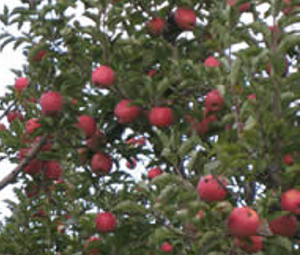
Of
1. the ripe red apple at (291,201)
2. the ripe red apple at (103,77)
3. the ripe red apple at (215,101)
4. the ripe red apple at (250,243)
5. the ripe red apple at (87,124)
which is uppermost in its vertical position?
the ripe red apple at (103,77)

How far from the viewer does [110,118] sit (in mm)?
4578

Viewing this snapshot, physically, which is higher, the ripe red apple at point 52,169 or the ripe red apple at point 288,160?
the ripe red apple at point 52,169

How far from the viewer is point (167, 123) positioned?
4012 mm

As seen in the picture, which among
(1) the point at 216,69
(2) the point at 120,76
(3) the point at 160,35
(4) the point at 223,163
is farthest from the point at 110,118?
(4) the point at 223,163

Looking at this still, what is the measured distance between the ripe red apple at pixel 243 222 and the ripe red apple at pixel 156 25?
2.35 meters

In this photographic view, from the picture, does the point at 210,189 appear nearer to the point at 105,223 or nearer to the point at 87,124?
the point at 87,124

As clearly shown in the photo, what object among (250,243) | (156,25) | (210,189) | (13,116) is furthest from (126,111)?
(13,116)

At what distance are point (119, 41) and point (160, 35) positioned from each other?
735mm

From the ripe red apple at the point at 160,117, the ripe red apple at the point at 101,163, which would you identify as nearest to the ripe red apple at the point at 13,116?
the ripe red apple at the point at 101,163

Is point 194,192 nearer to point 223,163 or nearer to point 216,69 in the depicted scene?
point 223,163

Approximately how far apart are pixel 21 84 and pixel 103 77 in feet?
4.95

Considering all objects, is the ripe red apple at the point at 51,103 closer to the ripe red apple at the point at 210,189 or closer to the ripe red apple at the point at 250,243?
the ripe red apple at the point at 210,189

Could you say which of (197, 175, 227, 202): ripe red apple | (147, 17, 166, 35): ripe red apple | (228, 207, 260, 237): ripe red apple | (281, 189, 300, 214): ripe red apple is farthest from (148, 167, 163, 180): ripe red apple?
(281, 189, 300, 214): ripe red apple

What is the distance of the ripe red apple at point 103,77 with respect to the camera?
12.8ft
